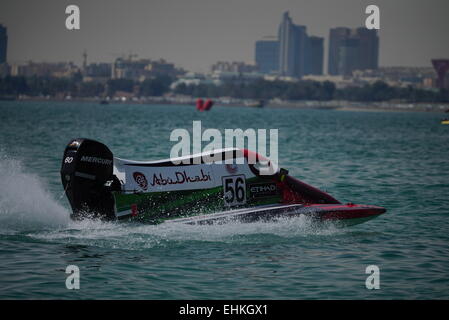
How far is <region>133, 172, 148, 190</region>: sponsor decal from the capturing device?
14.3 m

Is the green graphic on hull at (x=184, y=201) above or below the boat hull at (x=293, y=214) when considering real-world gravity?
above

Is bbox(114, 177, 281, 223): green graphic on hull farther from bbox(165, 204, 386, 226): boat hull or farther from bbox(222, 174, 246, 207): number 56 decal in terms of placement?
bbox(165, 204, 386, 226): boat hull

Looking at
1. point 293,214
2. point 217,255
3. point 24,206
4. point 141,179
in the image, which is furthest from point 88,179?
point 293,214

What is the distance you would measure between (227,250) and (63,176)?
3323 mm

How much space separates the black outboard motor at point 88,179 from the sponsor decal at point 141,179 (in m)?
0.40

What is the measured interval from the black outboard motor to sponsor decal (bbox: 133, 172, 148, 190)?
40 centimetres

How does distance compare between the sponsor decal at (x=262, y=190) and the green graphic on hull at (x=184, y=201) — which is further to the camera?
the sponsor decal at (x=262, y=190)

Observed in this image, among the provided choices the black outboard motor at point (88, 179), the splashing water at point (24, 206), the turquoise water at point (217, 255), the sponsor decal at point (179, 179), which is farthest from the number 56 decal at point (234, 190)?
the splashing water at point (24, 206)

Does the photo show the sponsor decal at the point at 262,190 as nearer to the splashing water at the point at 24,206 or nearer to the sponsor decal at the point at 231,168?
the sponsor decal at the point at 231,168

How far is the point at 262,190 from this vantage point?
1551 cm

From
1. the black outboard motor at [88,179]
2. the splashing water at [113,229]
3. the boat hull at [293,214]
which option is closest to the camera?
the splashing water at [113,229]

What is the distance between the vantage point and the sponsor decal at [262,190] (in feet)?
50.6

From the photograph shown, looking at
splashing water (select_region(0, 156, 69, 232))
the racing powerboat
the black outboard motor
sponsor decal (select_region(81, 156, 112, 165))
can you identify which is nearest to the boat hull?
the racing powerboat
